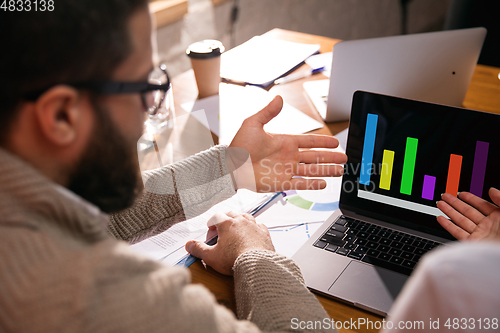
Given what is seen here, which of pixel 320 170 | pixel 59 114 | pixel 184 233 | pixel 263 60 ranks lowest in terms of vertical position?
pixel 184 233

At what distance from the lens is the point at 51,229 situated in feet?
1.41

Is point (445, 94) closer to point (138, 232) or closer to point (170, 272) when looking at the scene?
point (138, 232)

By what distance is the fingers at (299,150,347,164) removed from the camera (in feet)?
2.93

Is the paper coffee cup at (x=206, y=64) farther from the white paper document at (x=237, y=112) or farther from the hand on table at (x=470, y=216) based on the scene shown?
the hand on table at (x=470, y=216)

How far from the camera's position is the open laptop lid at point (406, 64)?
3.69 feet

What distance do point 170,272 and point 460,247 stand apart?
12.2 inches

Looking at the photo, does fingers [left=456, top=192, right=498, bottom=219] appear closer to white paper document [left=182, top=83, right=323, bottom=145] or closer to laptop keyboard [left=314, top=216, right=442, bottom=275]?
laptop keyboard [left=314, top=216, right=442, bottom=275]

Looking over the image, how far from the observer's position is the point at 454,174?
787 millimetres

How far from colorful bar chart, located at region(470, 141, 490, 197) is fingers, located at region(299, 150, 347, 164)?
0.86 ft

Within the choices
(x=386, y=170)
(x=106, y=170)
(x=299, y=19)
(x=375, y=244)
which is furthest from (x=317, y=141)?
(x=299, y=19)

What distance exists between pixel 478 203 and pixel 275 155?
44 cm

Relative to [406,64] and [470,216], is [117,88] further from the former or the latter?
[406,64]

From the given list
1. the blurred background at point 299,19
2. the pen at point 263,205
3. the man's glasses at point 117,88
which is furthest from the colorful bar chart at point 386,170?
the blurred background at point 299,19

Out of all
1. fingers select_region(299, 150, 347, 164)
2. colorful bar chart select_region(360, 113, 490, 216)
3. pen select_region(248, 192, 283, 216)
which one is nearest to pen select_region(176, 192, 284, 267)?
pen select_region(248, 192, 283, 216)
